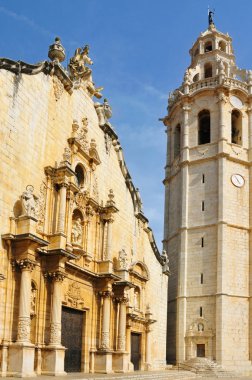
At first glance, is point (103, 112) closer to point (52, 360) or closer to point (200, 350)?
point (52, 360)

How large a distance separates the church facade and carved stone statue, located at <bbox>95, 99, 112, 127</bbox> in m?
0.05

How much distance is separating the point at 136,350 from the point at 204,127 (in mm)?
17041

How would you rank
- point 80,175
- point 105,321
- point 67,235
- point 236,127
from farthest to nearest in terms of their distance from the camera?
point 236,127
point 80,175
point 105,321
point 67,235

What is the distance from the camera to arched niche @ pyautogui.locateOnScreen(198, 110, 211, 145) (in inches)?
1398

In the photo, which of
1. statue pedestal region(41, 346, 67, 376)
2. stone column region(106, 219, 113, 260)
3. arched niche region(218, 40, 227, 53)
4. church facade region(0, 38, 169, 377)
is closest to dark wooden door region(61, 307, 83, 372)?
church facade region(0, 38, 169, 377)

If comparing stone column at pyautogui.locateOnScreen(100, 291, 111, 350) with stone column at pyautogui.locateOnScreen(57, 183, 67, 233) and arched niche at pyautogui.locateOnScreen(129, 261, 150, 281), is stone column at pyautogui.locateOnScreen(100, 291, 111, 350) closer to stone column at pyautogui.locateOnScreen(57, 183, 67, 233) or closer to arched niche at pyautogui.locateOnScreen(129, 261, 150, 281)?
arched niche at pyautogui.locateOnScreen(129, 261, 150, 281)

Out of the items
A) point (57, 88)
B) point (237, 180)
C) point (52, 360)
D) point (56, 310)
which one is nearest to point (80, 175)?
point (57, 88)

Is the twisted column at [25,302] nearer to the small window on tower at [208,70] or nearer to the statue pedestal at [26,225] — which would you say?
the statue pedestal at [26,225]

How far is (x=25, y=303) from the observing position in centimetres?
1498

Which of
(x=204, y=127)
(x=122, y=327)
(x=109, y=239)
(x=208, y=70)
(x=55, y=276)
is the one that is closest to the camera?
(x=55, y=276)

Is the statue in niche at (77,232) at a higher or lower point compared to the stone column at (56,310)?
higher

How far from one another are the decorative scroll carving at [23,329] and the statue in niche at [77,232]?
4.68 meters

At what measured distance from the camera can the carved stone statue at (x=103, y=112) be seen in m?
22.8

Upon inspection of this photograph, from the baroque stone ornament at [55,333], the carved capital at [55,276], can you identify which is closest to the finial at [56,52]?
the carved capital at [55,276]
